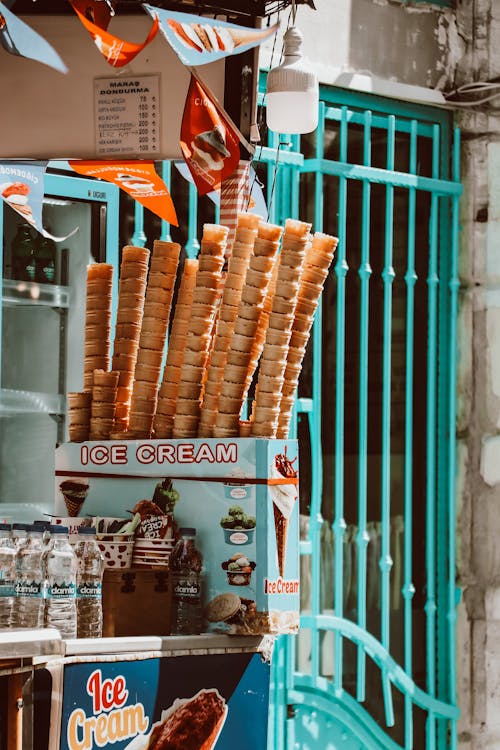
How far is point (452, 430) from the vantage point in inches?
257

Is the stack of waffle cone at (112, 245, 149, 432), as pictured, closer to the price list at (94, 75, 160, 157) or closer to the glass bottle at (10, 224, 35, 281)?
the price list at (94, 75, 160, 157)

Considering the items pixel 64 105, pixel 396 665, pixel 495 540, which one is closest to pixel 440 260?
pixel 495 540

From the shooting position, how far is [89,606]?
3.21m

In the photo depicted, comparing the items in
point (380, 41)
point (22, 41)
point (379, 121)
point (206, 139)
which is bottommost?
point (206, 139)

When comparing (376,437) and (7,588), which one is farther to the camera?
(376,437)

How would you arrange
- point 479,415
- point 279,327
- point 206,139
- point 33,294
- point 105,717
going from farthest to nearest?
point 479,415 < point 33,294 < point 206,139 < point 279,327 < point 105,717

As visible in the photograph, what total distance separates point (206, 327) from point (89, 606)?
3.04 ft

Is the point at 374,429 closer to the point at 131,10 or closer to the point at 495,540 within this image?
the point at 495,540

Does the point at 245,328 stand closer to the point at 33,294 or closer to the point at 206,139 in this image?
the point at 206,139

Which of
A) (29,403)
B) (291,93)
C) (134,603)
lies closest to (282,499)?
(134,603)

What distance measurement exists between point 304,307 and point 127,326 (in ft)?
1.94

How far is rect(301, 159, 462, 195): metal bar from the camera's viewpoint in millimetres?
6094

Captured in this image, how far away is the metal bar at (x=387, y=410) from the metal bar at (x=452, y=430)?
0.36 m

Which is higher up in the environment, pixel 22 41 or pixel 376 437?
pixel 22 41
